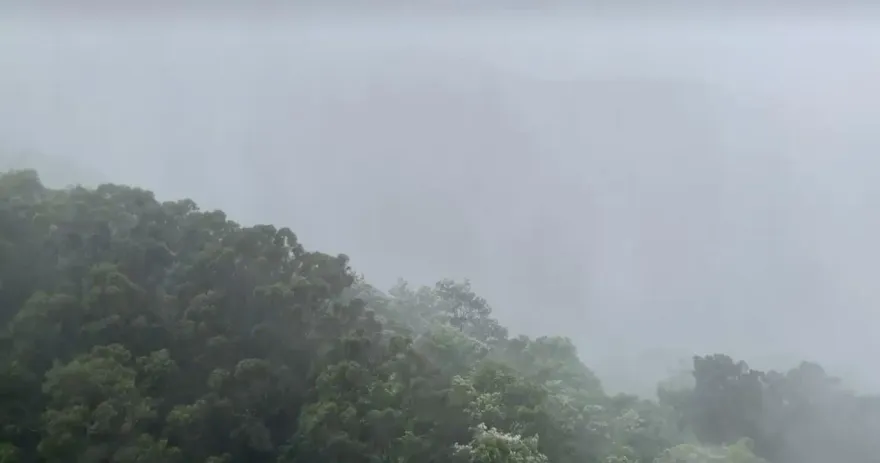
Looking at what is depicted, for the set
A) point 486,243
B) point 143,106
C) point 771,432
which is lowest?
point 771,432

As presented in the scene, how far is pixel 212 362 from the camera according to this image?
14477 mm

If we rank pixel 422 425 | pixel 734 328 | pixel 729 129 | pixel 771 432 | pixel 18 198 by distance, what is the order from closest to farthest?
pixel 422 425 < pixel 18 198 < pixel 771 432 < pixel 734 328 < pixel 729 129

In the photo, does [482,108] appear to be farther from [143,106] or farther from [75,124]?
[75,124]

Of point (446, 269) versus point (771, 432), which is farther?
point (446, 269)

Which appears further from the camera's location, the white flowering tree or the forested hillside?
the forested hillside

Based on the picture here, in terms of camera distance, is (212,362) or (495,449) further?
(212,362)

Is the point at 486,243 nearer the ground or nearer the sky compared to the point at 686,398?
nearer the sky

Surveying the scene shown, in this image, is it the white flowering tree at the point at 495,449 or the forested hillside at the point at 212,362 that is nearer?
the white flowering tree at the point at 495,449

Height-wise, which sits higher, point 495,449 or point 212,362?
point 212,362

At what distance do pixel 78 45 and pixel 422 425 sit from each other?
14764cm

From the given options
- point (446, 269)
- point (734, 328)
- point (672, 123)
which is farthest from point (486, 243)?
point (672, 123)

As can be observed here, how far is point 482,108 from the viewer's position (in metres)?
194

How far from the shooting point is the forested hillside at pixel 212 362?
12.9m

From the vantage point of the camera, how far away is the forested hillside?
12.9 meters
